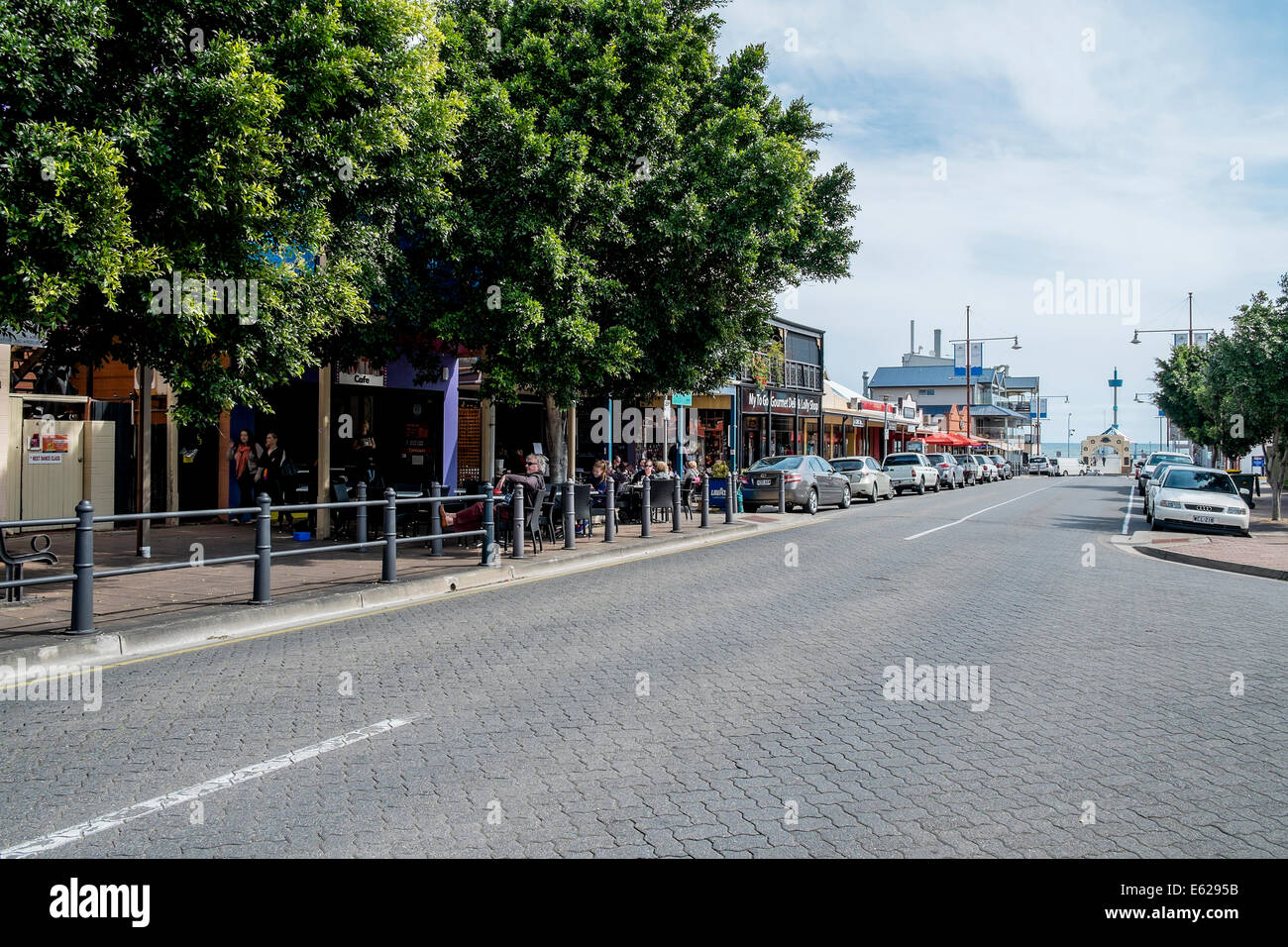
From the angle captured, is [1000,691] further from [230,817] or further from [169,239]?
[169,239]

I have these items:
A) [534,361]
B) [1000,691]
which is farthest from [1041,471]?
[1000,691]

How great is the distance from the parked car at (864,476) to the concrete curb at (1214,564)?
47.5ft

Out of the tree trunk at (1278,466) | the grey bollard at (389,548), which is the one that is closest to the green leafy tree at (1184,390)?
the tree trunk at (1278,466)

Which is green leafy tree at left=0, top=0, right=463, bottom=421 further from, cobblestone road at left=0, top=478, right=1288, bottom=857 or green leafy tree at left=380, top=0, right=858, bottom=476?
cobblestone road at left=0, top=478, right=1288, bottom=857

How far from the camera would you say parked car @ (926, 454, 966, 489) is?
4534 cm

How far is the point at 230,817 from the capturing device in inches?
159

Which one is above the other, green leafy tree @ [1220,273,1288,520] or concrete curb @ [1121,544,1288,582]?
green leafy tree @ [1220,273,1288,520]

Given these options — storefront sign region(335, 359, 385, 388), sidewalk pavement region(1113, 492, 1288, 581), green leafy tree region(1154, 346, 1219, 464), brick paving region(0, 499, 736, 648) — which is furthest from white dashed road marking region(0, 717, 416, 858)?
green leafy tree region(1154, 346, 1219, 464)

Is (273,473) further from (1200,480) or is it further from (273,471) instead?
(1200,480)

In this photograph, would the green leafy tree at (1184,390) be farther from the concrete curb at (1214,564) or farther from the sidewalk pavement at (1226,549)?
the concrete curb at (1214,564)

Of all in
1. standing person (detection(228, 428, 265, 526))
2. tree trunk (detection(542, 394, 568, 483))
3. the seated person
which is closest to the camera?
the seated person

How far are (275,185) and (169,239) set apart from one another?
1365mm

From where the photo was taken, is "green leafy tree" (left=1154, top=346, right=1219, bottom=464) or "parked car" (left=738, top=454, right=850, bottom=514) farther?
"green leafy tree" (left=1154, top=346, right=1219, bottom=464)

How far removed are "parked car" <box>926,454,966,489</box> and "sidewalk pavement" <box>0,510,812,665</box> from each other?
100 feet
